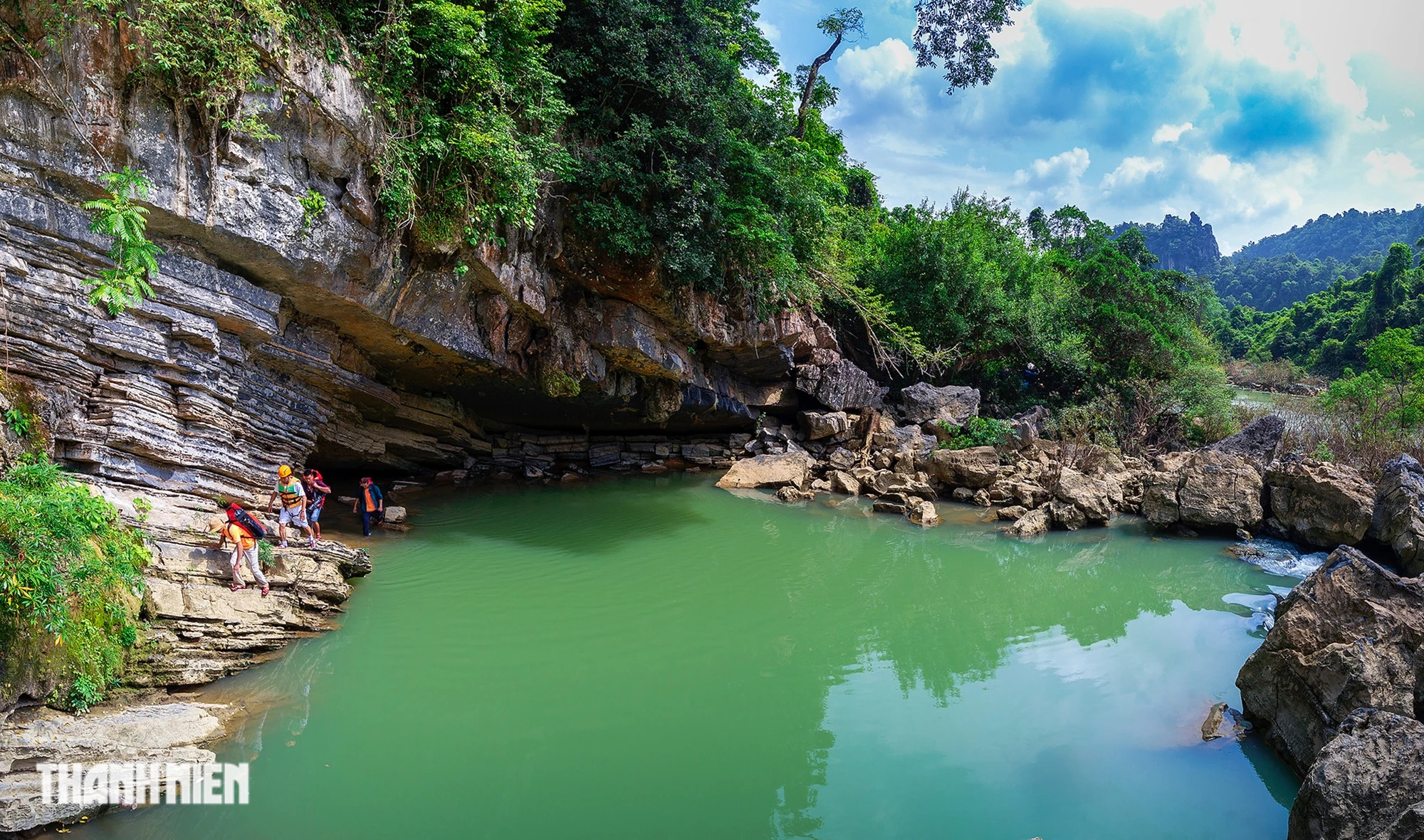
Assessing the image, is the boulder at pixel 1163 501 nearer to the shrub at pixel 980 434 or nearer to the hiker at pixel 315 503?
the shrub at pixel 980 434

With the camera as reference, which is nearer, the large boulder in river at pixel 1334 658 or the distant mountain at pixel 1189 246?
the large boulder in river at pixel 1334 658

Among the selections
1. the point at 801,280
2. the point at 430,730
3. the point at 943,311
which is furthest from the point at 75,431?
the point at 943,311

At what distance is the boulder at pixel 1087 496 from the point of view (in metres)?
12.8

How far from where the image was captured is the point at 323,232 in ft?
28.2

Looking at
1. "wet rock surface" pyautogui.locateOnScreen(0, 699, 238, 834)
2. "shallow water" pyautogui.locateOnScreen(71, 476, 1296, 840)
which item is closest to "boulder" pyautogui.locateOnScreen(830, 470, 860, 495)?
"shallow water" pyautogui.locateOnScreen(71, 476, 1296, 840)

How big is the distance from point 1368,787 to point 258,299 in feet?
38.1

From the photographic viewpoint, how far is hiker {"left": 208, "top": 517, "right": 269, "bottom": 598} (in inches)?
280

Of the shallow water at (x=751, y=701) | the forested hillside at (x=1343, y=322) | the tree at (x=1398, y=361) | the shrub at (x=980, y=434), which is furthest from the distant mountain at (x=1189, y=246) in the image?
the shallow water at (x=751, y=701)

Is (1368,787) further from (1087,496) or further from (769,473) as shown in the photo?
(769,473)

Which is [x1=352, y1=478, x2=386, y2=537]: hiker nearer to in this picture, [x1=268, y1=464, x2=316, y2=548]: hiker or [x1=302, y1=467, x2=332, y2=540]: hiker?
[x1=302, y1=467, x2=332, y2=540]: hiker

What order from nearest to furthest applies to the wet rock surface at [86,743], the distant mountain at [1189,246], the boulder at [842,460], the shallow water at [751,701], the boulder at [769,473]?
the wet rock surface at [86,743] < the shallow water at [751,701] < the boulder at [769,473] < the boulder at [842,460] < the distant mountain at [1189,246]

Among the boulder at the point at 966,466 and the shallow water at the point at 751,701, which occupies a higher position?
the boulder at the point at 966,466

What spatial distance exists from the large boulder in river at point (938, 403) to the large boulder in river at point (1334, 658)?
40.2 ft

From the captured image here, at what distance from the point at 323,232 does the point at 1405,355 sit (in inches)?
991
